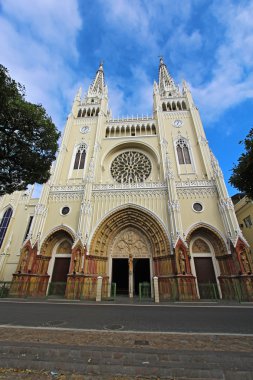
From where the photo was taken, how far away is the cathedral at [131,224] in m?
15.5

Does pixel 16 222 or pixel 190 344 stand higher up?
pixel 16 222

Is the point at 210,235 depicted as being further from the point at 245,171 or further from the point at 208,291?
the point at 245,171

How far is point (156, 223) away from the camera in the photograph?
703 inches

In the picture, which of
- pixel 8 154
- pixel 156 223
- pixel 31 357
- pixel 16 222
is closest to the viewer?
pixel 31 357

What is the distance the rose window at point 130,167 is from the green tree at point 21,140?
12.1 metres

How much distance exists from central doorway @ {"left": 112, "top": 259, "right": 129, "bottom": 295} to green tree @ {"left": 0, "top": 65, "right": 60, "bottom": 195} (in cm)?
1170

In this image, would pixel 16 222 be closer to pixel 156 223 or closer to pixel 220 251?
pixel 156 223

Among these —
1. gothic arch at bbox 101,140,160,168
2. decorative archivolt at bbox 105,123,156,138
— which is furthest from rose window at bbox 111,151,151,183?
decorative archivolt at bbox 105,123,156,138

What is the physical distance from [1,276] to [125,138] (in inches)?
856

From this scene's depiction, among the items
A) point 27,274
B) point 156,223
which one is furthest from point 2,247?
point 156,223

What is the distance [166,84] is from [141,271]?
1291 inches

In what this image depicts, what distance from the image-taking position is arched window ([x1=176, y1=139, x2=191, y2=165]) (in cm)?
2331

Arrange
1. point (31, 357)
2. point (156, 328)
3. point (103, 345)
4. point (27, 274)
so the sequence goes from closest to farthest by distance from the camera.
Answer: point (31, 357)
point (103, 345)
point (156, 328)
point (27, 274)

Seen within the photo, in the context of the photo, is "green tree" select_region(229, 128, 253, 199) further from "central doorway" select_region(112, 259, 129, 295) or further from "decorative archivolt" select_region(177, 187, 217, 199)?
"central doorway" select_region(112, 259, 129, 295)
